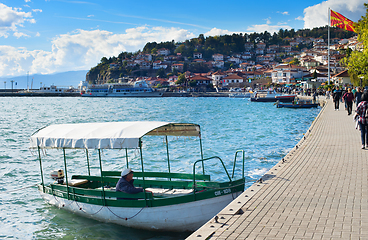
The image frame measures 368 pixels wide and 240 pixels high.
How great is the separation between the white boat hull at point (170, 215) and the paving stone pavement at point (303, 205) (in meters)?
0.86

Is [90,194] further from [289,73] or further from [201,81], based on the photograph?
[201,81]

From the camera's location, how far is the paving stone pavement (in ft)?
17.6

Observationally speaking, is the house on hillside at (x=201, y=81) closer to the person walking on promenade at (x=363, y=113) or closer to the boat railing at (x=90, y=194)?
the person walking on promenade at (x=363, y=113)

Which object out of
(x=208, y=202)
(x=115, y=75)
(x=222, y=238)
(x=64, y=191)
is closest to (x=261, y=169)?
(x=208, y=202)

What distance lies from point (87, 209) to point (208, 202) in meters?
3.44

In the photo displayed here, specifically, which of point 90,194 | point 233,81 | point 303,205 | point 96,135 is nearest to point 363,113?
point 303,205

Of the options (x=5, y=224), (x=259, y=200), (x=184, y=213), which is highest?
(x=259, y=200)

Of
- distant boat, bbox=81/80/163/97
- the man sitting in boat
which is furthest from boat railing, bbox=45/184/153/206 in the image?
distant boat, bbox=81/80/163/97

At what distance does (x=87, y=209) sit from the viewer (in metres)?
9.12

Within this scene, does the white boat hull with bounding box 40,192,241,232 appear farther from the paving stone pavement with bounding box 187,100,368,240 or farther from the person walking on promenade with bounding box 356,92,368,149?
the person walking on promenade with bounding box 356,92,368,149

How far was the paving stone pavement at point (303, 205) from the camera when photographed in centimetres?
536

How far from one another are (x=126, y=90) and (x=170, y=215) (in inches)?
4874

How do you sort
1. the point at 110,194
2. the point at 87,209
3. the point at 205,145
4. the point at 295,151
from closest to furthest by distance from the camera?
the point at 110,194, the point at 87,209, the point at 295,151, the point at 205,145

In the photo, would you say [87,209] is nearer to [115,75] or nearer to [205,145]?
[205,145]
